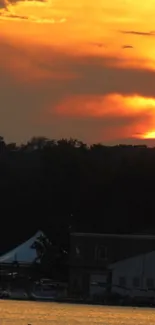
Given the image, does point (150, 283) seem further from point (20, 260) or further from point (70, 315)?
point (70, 315)

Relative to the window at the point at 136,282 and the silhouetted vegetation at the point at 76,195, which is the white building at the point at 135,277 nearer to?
the window at the point at 136,282

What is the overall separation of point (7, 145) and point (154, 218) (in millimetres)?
59923

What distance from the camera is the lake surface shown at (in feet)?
238

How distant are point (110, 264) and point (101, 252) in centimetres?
271

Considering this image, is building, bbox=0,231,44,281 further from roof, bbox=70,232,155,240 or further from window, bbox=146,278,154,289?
window, bbox=146,278,154,289

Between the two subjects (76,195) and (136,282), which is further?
(76,195)

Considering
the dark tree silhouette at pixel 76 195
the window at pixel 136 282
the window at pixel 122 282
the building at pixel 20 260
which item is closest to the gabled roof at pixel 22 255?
the building at pixel 20 260

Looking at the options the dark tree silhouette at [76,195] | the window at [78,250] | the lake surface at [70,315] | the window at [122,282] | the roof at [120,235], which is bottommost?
the lake surface at [70,315]

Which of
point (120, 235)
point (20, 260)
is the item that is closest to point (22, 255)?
point (20, 260)

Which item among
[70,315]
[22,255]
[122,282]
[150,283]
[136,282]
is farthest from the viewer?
[22,255]

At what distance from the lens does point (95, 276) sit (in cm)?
11162

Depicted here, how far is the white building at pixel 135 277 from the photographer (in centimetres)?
10612

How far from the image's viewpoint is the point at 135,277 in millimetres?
106062

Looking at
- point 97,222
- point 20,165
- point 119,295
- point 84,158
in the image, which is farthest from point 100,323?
point 20,165
